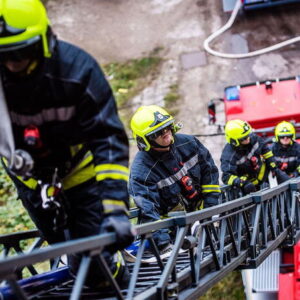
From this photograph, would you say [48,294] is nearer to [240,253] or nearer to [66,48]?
[66,48]

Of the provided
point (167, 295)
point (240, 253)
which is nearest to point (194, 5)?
point (240, 253)

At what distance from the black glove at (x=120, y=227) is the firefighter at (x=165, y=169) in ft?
7.28

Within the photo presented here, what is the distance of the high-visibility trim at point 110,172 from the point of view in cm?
275

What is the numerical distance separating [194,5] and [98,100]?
15891 millimetres

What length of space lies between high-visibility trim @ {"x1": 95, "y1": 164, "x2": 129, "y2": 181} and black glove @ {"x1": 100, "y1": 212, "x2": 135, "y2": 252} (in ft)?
0.53

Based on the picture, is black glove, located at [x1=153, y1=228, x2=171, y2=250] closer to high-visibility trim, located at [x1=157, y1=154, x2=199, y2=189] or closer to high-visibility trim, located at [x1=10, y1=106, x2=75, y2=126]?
high-visibility trim, located at [x1=157, y1=154, x2=199, y2=189]

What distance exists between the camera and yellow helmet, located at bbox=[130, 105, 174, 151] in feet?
16.8

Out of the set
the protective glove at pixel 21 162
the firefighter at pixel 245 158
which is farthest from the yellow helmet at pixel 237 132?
the protective glove at pixel 21 162

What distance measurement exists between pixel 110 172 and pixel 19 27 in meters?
0.72

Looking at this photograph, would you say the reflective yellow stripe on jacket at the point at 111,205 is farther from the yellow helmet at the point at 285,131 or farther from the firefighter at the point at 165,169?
the yellow helmet at the point at 285,131

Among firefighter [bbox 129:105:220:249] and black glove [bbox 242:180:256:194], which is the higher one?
firefighter [bbox 129:105:220:249]

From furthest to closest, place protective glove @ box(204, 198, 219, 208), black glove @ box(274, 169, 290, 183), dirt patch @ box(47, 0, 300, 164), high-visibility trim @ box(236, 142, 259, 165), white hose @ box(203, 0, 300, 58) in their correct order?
white hose @ box(203, 0, 300, 58), dirt patch @ box(47, 0, 300, 164), black glove @ box(274, 169, 290, 183), high-visibility trim @ box(236, 142, 259, 165), protective glove @ box(204, 198, 219, 208)

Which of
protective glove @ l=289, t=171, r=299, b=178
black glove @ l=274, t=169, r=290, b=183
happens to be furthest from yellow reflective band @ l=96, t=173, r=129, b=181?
protective glove @ l=289, t=171, r=299, b=178

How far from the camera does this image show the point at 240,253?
217 inches
